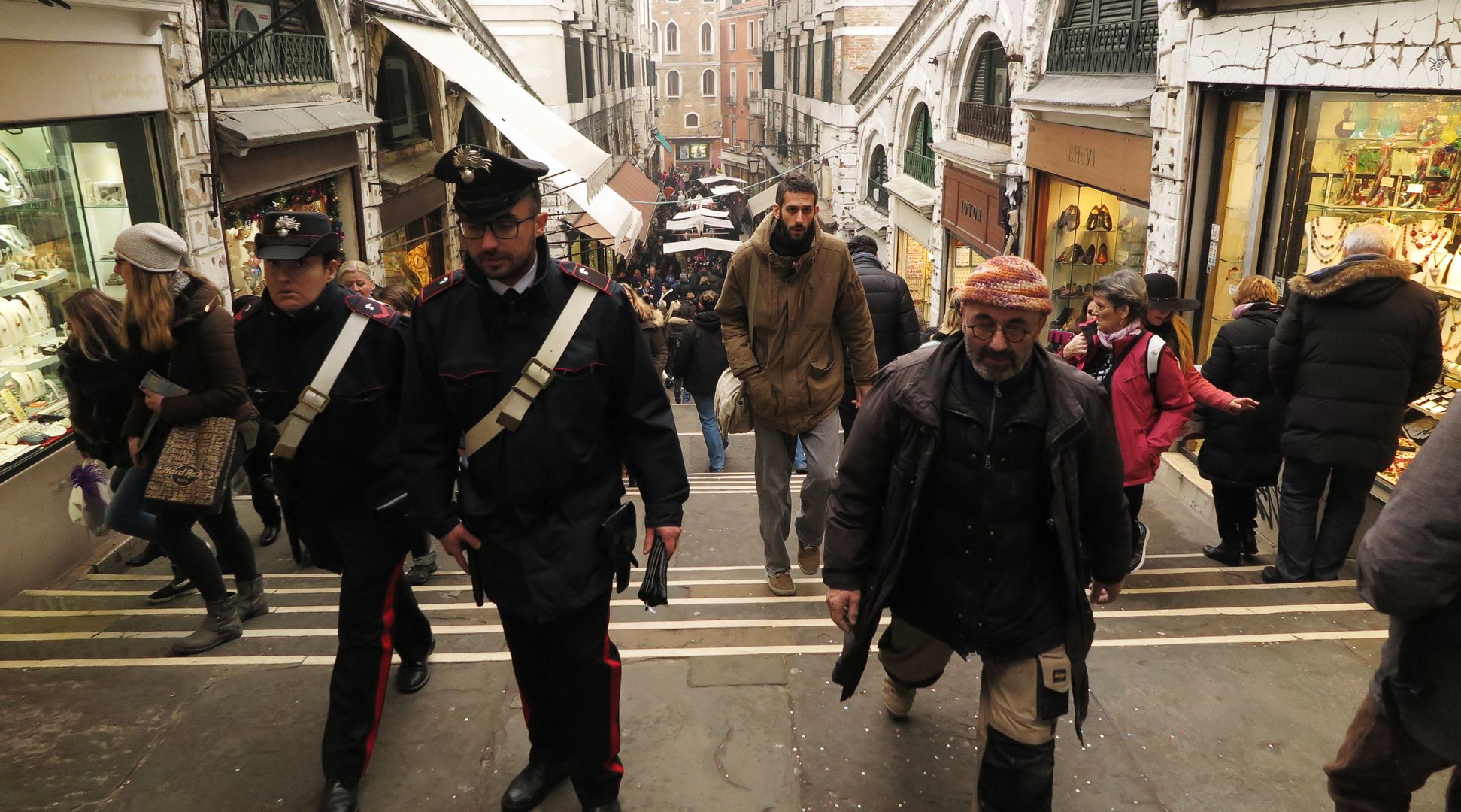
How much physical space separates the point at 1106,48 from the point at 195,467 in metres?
8.96

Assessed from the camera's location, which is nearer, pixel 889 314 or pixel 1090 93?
pixel 889 314

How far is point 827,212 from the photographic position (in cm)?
2633

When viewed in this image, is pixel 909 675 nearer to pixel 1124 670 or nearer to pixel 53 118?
pixel 1124 670

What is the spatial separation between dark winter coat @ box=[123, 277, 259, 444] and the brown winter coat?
81.3 inches

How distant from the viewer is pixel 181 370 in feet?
12.5

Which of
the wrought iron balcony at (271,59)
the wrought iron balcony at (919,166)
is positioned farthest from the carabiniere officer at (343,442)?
the wrought iron balcony at (919,166)

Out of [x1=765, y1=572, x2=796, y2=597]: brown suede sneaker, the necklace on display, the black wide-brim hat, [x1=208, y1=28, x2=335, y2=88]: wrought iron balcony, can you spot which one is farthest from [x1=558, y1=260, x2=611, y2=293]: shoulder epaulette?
[x1=208, y1=28, x2=335, y2=88]: wrought iron balcony

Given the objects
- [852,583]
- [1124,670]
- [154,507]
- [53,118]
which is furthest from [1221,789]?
[53,118]

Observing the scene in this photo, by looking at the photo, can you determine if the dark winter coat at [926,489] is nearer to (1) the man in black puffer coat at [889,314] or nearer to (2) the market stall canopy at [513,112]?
(1) the man in black puffer coat at [889,314]

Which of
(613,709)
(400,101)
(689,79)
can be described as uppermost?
(689,79)

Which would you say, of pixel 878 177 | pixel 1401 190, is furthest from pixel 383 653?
pixel 878 177

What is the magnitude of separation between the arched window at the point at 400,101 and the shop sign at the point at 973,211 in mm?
7813

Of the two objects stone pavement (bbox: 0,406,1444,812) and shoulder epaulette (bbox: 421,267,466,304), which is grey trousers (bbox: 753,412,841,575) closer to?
stone pavement (bbox: 0,406,1444,812)

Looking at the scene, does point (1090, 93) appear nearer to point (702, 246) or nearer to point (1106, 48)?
point (1106, 48)
